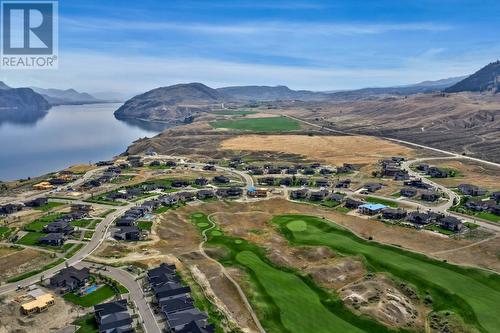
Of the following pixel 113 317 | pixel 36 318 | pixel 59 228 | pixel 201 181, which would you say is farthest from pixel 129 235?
pixel 201 181

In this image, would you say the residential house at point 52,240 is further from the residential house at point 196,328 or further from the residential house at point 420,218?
the residential house at point 420,218

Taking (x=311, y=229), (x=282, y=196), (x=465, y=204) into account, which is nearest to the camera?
(x=311, y=229)

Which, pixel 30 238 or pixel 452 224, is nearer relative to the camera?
pixel 30 238

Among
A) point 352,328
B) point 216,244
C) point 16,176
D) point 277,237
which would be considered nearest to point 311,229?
point 277,237

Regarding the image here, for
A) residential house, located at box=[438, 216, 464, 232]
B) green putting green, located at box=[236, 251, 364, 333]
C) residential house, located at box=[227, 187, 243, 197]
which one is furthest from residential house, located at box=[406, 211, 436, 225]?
residential house, located at box=[227, 187, 243, 197]

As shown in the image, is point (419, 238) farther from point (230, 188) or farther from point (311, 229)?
point (230, 188)

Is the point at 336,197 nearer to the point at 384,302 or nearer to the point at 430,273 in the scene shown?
the point at 430,273
